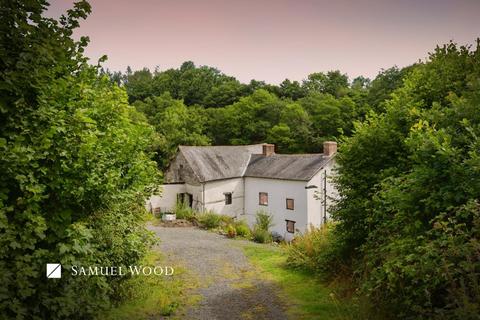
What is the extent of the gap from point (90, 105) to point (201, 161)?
2619cm

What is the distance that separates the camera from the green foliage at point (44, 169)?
4492 millimetres

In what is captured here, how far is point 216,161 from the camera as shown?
34156 millimetres

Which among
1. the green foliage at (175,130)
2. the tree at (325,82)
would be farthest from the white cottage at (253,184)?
the tree at (325,82)

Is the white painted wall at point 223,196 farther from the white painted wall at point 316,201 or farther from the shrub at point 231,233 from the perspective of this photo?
the shrub at point 231,233

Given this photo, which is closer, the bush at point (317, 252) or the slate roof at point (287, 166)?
the bush at point (317, 252)

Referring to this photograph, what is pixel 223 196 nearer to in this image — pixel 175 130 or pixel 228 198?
pixel 228 198

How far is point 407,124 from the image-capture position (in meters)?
9.34

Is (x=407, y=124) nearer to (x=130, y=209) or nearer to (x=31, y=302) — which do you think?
(x=130, y=209)

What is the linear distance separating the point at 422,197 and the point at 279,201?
24614 mm

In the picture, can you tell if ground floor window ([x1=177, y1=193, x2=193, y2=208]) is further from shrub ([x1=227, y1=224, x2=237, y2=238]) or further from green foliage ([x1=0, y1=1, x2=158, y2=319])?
green foliage ([x1=0, y1=1, x2=158, y2=319])

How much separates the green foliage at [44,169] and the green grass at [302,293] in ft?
16.9

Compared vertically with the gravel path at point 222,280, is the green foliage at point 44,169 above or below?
above

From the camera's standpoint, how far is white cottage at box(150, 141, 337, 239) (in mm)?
29312

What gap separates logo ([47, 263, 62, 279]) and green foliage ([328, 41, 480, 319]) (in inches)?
204
